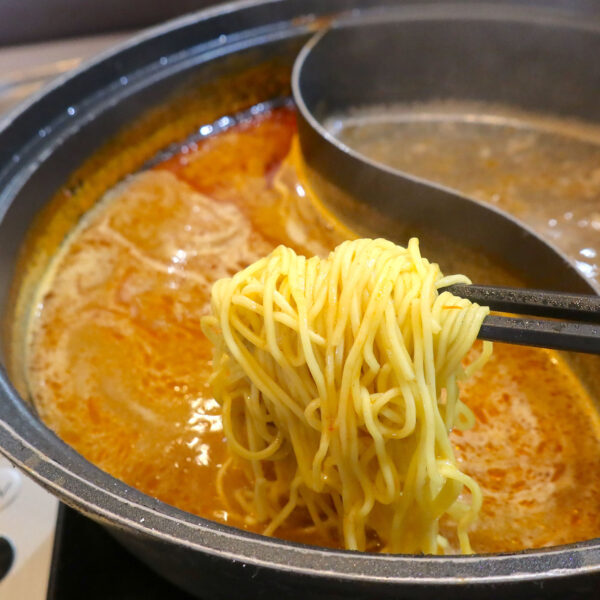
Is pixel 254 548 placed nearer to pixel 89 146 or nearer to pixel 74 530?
pixel 74 530

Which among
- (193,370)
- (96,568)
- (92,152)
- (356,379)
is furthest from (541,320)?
(92,152)

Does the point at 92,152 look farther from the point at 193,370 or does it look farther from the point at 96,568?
the point at 96,568

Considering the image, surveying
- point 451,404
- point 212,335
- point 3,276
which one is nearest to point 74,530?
point 212,335

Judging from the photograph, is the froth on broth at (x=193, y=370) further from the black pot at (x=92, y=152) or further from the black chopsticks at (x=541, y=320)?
the black chopsticks at (x=541, y=320)

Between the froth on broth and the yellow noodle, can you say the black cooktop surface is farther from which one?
the yellow noodle

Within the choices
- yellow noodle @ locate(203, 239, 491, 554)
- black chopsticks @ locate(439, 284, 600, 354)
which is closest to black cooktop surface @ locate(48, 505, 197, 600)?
yellow noodle @ locate(203, 239, 491, 554)

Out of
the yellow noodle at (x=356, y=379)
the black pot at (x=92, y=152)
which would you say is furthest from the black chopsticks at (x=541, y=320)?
the black pot at (x=92, y=152)
